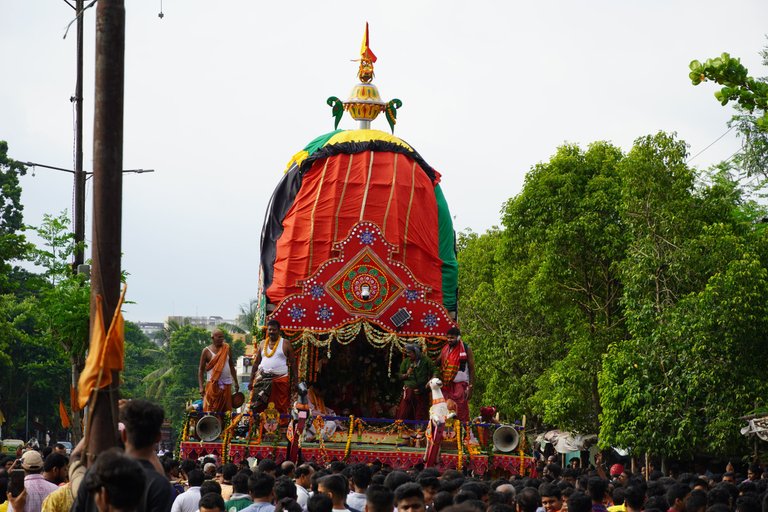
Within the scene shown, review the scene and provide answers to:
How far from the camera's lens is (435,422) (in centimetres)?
2022

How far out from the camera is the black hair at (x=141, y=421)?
6512mm

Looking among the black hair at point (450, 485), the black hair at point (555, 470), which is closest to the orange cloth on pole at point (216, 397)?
the black hair at point (555, 470)

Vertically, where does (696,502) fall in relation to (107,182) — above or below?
below

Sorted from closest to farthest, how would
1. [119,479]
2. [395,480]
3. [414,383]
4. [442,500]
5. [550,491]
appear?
[119,479] → [442,500] → [395,480] → [550,491] → [414,383]

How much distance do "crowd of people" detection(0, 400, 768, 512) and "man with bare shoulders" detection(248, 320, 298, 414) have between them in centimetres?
843

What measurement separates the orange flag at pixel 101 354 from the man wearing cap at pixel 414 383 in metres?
15.0

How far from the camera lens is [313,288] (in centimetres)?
2278

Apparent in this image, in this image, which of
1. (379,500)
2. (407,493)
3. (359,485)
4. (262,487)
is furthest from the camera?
(359,485)

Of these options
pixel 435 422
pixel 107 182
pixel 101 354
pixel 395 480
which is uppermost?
pixel 107 182

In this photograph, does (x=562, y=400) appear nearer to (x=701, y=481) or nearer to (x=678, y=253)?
(x=678, y=253)

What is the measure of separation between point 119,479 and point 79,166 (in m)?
17.2

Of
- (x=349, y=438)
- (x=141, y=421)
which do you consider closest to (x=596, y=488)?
(x=141, y=421)

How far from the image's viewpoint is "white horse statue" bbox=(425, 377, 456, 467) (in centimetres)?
2025

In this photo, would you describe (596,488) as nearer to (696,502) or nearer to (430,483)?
(696,502)
